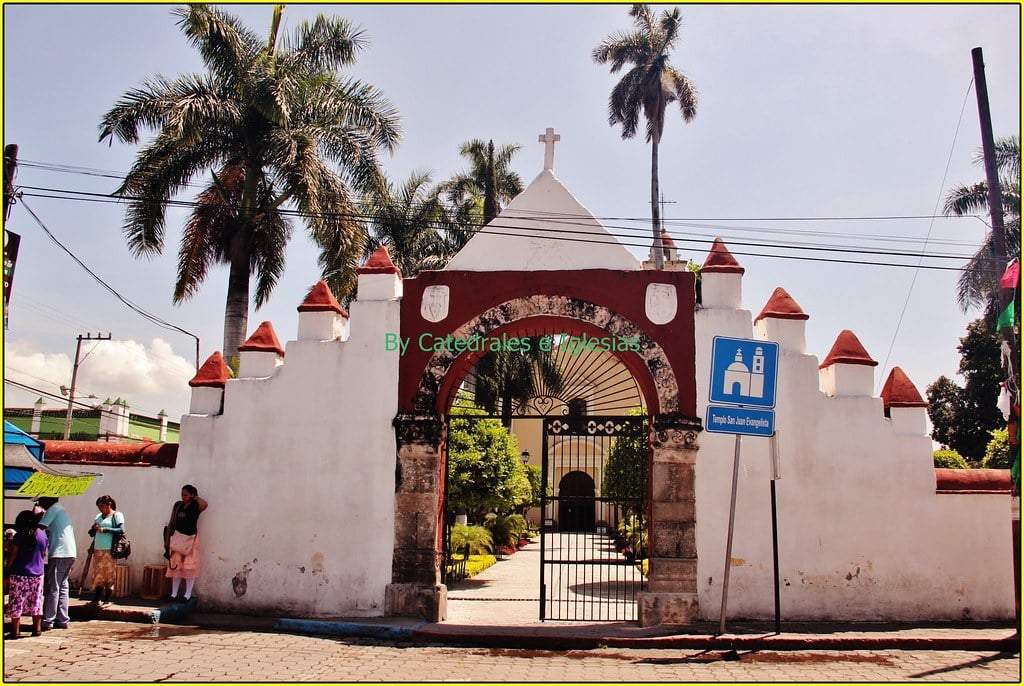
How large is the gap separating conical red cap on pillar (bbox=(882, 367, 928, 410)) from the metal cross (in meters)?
5.27

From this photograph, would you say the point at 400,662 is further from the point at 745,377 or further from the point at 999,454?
the point at 999,454

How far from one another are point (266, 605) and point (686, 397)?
5870 millimetres

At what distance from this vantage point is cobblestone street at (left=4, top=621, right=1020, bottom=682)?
6.67 metres

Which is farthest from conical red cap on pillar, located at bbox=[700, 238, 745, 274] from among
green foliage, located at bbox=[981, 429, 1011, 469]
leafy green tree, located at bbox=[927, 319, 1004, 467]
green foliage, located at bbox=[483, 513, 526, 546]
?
leafy green tree, located at bbox=[927, 319, 1004, 467]

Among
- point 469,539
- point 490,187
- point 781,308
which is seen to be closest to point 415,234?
point 490,187

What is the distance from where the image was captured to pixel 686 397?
31.9 feet

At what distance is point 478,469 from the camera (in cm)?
1867

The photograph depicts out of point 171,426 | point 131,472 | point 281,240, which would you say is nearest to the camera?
point 131,472

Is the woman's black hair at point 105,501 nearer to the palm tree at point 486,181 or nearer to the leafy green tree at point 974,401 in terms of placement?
the palm tree at point 486,181

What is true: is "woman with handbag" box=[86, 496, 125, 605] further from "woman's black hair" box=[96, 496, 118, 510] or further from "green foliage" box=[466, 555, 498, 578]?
"green foliage" box=[466, 555, 498, 578]

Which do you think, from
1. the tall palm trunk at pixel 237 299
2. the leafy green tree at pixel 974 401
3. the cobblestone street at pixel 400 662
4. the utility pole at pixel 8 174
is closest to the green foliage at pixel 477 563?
the tall palm trunk at pixel 237 299

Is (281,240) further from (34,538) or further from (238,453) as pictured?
(34,538)

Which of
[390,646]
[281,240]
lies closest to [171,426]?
[281,240]

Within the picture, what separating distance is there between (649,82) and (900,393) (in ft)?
68.9
